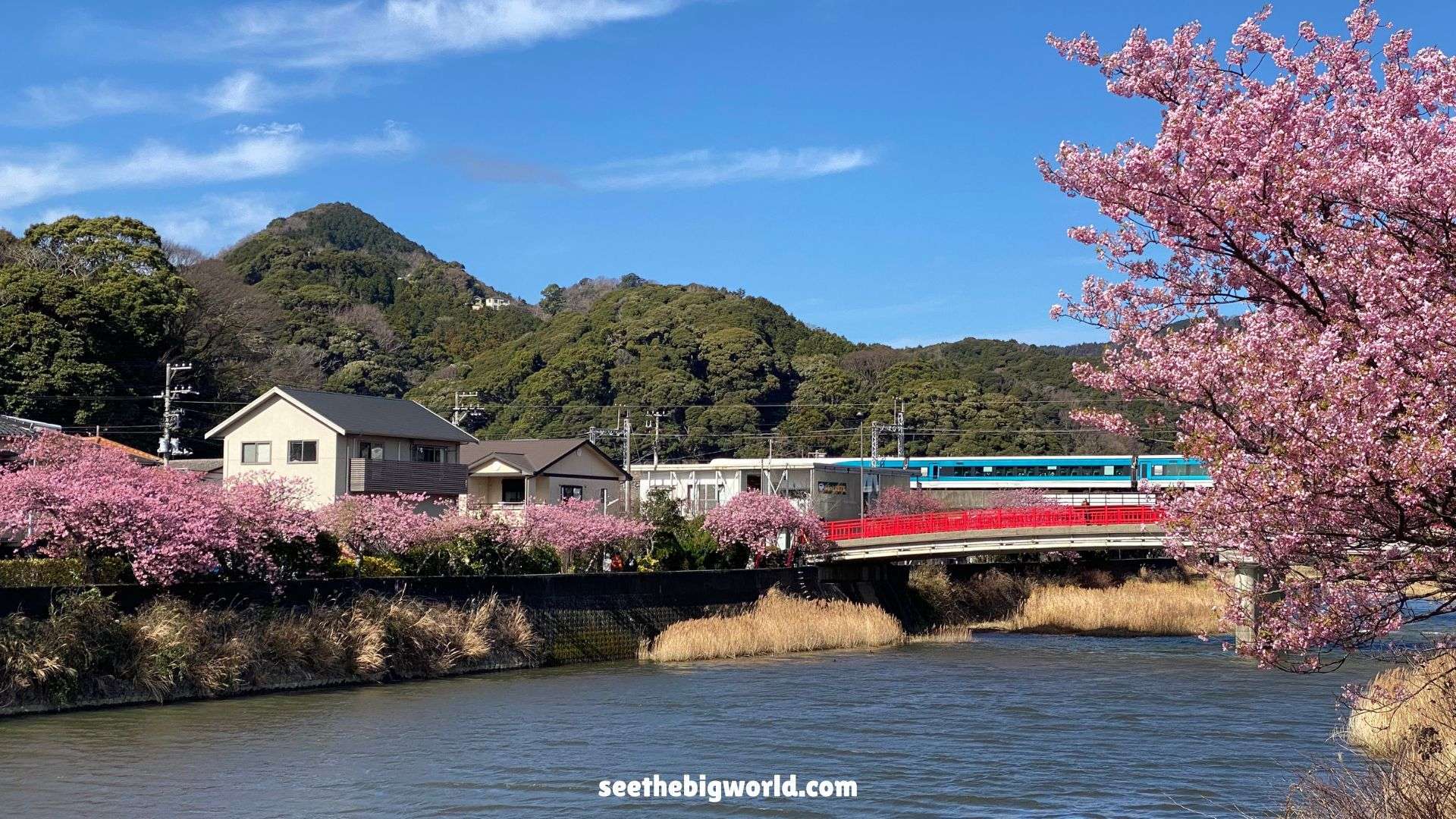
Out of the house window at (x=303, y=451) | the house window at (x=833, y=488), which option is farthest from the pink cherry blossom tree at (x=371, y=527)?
Result: the house window at (x=833, y=488)

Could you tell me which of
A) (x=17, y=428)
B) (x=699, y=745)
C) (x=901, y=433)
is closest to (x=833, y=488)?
(x=901, y=433)

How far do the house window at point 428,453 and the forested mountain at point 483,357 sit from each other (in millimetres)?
16929

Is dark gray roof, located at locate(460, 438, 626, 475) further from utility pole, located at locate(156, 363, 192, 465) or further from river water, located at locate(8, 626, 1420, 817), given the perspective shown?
river water, located at locate(8, 626, 1420, 817)

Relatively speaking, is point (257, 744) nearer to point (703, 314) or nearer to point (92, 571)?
point (92, 571)

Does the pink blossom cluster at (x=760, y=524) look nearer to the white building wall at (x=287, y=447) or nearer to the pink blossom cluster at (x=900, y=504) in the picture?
the white building wall at (x=287, y=447)

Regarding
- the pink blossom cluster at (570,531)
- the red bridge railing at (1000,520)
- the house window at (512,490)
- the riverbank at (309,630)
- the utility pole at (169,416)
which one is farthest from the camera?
the house window at (512,490)

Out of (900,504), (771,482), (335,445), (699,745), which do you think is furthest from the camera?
(900,504)

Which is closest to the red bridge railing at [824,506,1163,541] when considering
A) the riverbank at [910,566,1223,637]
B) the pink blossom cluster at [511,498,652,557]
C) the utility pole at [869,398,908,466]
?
the riverbank at [910,566,1223,637]

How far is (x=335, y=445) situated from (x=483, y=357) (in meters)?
57.1

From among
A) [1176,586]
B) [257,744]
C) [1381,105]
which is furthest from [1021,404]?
[1381,105]

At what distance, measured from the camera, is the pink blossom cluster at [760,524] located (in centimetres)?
4447

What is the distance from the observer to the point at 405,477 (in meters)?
44.2

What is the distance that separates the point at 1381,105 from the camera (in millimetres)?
8883

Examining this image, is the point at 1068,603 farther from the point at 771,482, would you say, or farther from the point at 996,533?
the point at 771,482
